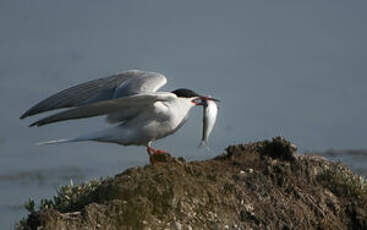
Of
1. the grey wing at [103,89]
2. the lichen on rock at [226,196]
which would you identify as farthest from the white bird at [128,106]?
the lichen on rock at [226,196]

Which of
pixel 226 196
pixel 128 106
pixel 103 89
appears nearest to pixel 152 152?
pixel 128 106

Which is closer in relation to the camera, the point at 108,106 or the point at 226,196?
the point at 226,196

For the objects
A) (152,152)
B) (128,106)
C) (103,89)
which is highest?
(103,89)

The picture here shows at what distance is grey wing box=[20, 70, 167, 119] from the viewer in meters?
9.37

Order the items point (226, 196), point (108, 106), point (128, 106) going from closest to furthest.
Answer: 1. point (226, 196)
2. point (108, 106)
3. point (128, 106)

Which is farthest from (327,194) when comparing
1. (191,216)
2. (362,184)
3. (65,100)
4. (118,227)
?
(65,100)

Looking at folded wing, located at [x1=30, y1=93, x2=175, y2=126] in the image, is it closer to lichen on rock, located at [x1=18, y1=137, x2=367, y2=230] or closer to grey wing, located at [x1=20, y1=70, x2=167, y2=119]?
grey wing, located at [x1=20, y1=70, x2=167, y2=119]

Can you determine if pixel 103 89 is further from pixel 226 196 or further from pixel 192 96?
pixel 226 196

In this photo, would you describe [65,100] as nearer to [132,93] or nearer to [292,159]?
[132,93]

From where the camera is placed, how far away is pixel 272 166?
836cm

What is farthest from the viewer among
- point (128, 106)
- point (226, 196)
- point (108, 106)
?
point (128, 106)

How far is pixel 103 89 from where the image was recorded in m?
9.89

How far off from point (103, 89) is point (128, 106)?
38 centimetres

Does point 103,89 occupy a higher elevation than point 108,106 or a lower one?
higher
